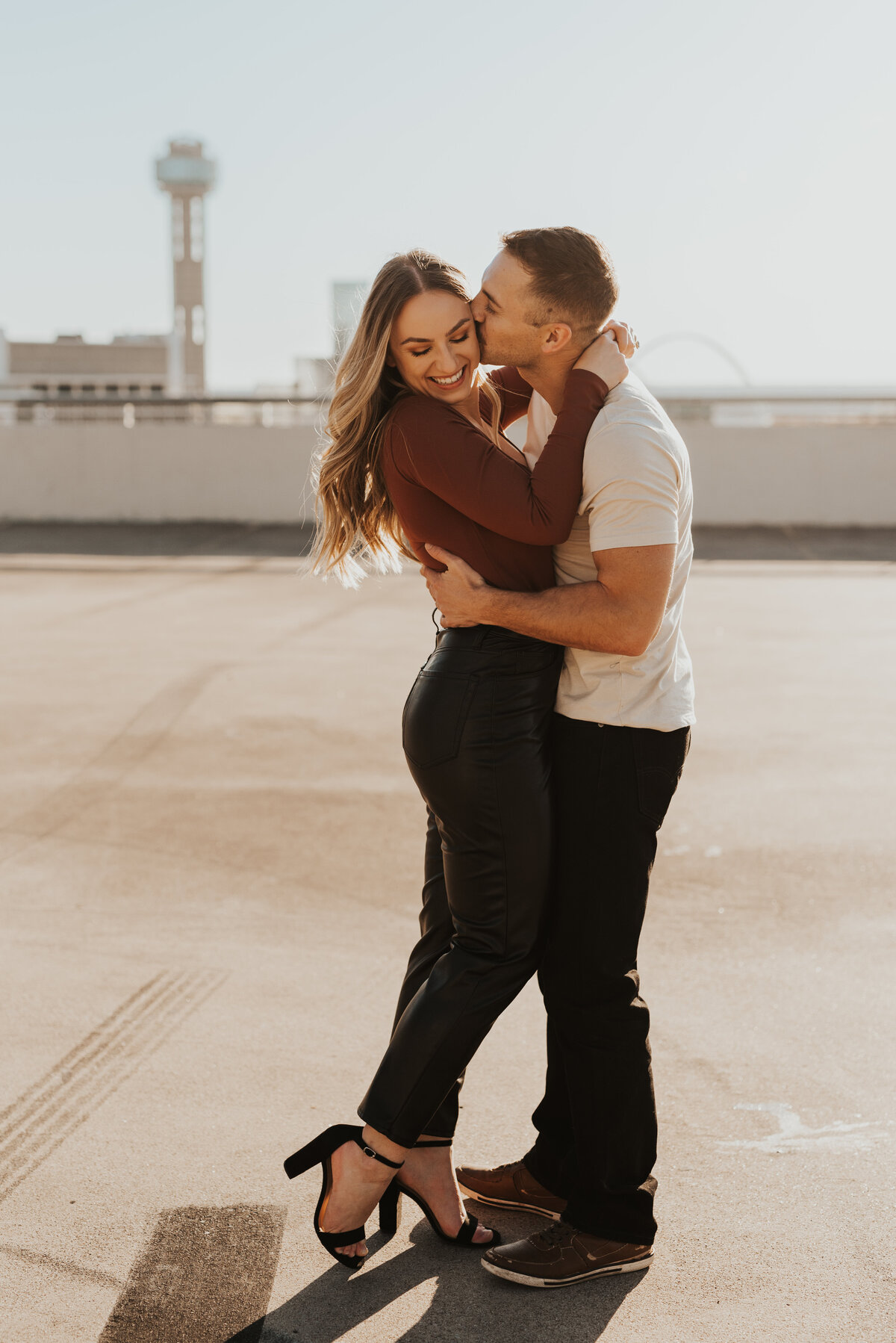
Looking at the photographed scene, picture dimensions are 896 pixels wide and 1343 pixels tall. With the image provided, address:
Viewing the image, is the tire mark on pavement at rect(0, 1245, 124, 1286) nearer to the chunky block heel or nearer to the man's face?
the chunky block heel

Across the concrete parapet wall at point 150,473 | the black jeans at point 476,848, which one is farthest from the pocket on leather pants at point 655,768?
the concrete parapet wall at point 150,473

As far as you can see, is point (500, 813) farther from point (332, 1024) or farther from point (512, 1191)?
point (332, 1024)

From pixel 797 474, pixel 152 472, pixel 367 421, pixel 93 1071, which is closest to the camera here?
pixel 367 421

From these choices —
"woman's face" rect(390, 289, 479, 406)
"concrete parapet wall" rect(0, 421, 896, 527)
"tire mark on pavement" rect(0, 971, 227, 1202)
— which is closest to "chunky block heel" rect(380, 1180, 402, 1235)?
"tire mark on pavement" rect(0, 971, 227, 1202)

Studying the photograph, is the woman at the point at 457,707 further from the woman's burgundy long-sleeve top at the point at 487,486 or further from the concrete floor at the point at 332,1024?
the concrete floor at the point at 332,1024

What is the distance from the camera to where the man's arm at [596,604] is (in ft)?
7.22

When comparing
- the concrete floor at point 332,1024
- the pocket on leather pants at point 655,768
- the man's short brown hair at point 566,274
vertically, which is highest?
the man's short brown hair at point 566,274

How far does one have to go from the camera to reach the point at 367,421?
2430mm

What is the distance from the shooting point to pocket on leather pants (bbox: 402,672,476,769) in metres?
2.29

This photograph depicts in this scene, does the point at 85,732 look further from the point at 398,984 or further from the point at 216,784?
the point at 398,984

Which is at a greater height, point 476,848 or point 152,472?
point 476,848

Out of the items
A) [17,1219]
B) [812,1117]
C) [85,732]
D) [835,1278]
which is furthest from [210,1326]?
[85,732]

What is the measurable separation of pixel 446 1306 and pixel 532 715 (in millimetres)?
1093

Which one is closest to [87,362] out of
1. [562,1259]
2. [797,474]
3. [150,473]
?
[150,473]
